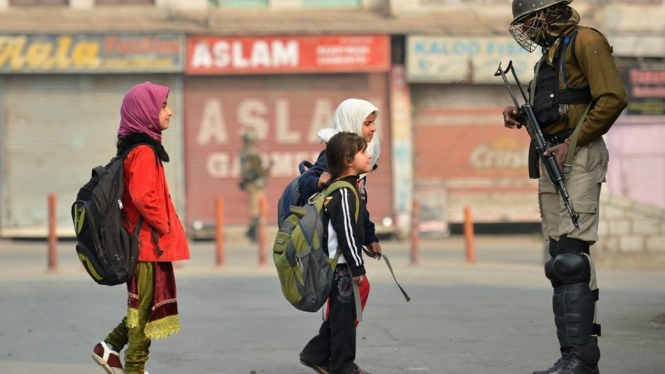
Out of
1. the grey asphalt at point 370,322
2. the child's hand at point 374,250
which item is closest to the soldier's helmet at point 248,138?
the grey asphalt at point 370,322

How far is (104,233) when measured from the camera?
6.61m

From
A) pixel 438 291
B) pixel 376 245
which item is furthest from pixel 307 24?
pixel 376 245

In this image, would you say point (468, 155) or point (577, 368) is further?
point (468, 155)

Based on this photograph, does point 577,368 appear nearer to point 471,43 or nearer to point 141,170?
point 141,170

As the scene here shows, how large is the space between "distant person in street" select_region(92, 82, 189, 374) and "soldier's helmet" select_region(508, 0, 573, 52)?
1807 mm

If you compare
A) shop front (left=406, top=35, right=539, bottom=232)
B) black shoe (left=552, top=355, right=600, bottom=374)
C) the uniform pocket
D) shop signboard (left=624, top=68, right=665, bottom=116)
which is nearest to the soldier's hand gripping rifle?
the uniform pocket

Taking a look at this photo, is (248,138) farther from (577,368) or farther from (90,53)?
(577,368)

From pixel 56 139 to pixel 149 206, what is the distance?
1751cm

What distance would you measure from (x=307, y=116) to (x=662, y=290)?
12.0m

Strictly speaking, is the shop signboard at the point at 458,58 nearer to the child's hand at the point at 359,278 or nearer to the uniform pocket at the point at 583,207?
the uniform pocket at the point at 583,207

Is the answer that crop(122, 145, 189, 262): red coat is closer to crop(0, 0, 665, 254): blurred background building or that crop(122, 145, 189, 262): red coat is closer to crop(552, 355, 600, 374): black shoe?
crop(552, 355, 600, 374): black shoe

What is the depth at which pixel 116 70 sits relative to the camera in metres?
23.5

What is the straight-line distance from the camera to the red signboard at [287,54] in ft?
77.7

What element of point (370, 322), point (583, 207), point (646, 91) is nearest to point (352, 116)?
point (583, 207)
